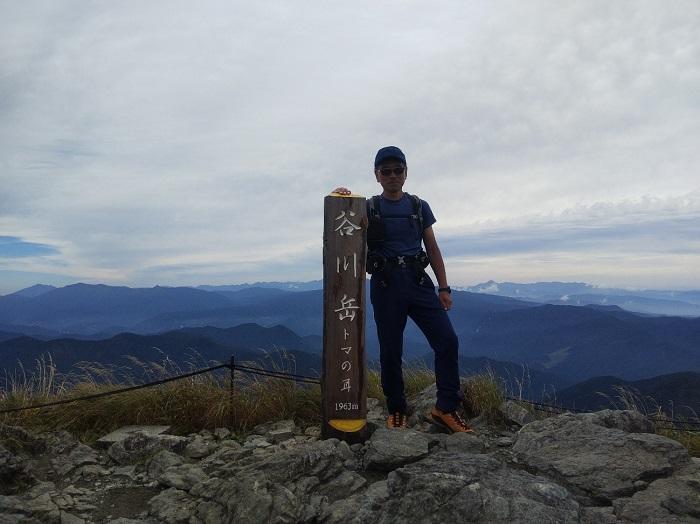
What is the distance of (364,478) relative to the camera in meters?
4.39

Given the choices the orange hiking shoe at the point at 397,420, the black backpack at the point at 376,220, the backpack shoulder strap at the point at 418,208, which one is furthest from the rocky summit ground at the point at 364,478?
the backpack shoulder strap at the point at 418,208

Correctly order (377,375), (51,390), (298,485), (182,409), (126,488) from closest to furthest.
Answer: (298,485) → (126,488) → (182,409) → (51,390) → (377,375)

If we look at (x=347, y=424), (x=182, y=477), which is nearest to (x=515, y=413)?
(x=347, y=424)

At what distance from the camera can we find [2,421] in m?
5.95

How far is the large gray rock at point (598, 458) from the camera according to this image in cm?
405

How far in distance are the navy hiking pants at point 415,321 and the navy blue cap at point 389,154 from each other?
4.37ft

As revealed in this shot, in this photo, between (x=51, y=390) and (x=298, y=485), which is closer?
(x=298, y=485)

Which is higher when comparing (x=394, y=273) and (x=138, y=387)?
(x=394, y=273)

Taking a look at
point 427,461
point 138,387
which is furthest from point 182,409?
point 427,461

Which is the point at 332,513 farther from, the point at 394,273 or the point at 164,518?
the point at 394,273

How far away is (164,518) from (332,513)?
1470mm

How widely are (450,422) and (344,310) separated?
6.27 feet

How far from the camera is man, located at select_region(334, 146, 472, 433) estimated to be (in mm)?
5516

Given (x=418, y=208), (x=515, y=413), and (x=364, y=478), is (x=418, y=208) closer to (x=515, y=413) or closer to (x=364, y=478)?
(x=364, y=478)
